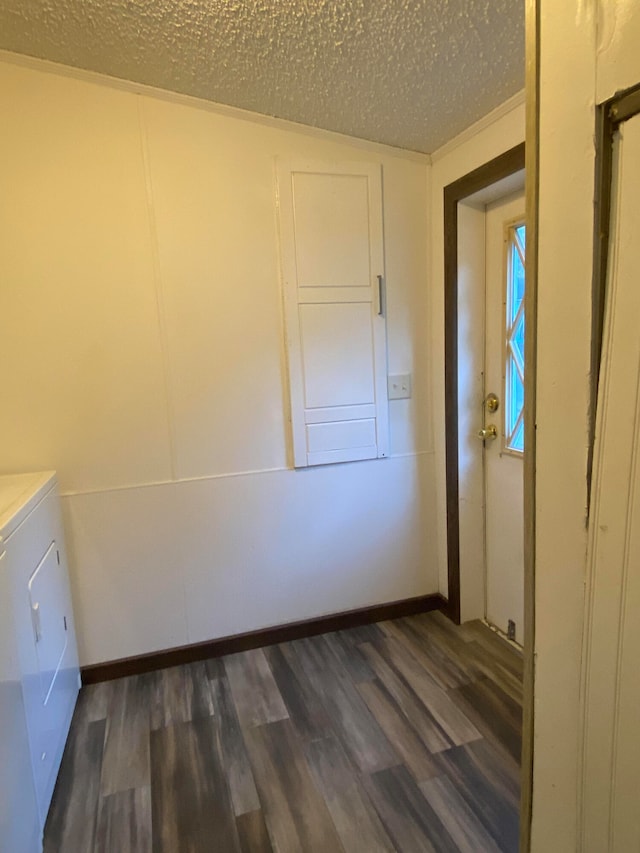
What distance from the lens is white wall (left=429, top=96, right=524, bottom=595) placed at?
1803 mm

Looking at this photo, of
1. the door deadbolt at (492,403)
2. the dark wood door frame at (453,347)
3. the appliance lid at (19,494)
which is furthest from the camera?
the door deadbolt at (492,403)

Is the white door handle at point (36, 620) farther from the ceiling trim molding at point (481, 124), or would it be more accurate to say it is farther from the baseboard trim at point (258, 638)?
the ceiling trim molding at point (481, 124)

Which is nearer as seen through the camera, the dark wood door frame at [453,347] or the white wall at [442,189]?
the white wall at [442,189]

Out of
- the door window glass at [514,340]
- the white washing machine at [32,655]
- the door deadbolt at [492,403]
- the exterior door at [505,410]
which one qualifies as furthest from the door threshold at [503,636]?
the white washing machine at [32,655]

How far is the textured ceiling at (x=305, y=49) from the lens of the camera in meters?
1.41

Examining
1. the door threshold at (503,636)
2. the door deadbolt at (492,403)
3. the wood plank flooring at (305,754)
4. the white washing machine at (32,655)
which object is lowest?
the wood plank flooring at (305,754)

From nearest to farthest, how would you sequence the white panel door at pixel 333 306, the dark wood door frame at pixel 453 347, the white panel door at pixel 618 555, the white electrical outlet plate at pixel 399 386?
1. the white panel door at pixel 618 555
2. the dark wood door frame at pixel 453 347
3. the white panel door at pixel 333 306
4. the white electrical outlet plate at pixel 399 386

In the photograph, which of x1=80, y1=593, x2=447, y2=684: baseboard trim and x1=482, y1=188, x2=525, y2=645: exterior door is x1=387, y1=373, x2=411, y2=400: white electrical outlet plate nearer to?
x1=482, y1=188, x2=525, y2=645: exterior door

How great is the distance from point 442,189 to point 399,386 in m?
0.93

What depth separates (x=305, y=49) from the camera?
1.56m

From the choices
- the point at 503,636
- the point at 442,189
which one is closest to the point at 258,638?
the point at 503,636

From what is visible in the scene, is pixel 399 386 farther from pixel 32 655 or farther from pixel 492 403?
pixel 32 655

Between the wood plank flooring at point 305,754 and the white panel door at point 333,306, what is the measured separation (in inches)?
38.3

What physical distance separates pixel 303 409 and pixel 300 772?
1.36 metres
